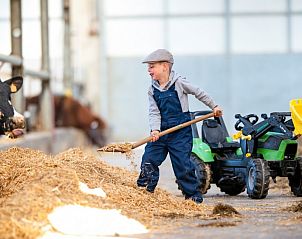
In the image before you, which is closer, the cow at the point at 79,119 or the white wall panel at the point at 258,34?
the cow at the point at 79,119

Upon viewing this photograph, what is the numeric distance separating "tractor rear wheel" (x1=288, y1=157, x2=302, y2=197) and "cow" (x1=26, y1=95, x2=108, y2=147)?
835 inches

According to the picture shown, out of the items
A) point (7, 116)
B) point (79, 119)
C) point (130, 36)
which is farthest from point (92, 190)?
point (79, 119)

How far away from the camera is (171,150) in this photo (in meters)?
9.91

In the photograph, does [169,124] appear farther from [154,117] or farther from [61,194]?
[61,194]

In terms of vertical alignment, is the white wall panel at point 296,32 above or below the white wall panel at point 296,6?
below

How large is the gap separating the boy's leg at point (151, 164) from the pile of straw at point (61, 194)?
0.12 meters

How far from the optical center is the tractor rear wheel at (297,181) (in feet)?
35.8

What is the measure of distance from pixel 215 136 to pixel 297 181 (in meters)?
1.20

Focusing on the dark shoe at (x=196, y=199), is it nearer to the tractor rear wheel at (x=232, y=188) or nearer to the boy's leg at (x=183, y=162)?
the boy's leg at (x=183, y=162)

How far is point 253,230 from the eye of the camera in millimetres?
7625

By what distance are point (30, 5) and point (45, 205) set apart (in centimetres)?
3230

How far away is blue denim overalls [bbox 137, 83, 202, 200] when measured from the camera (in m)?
9.86

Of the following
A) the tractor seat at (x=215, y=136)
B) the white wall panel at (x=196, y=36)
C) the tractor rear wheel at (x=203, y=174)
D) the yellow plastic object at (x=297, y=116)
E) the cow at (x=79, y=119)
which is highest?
the white wall panel at (x=196, y=36)

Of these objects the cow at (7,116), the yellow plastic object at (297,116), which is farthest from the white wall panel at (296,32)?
the yellow plastic object at (297,116)
